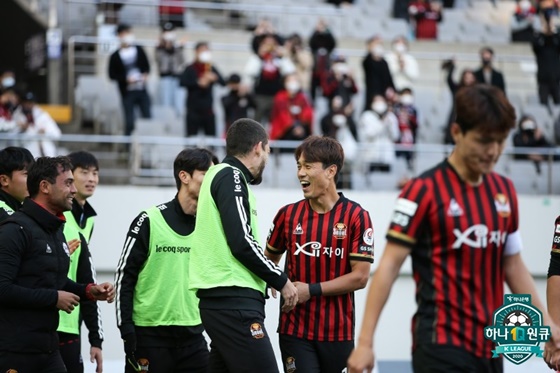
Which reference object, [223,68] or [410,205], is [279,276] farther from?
[223,68]

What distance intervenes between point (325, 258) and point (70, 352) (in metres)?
2.04

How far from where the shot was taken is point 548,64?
1883cm

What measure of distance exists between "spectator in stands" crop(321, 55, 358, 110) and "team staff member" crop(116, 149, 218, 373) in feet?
30.8

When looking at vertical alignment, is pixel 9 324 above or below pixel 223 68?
below

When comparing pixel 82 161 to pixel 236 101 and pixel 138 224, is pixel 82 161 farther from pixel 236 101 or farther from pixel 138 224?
pixel 236 101

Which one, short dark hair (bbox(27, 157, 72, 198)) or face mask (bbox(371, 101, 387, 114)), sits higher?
face mask (bbox(371, 101, 387, 114))

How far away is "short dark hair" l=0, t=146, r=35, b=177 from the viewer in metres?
7.50

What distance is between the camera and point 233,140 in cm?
688

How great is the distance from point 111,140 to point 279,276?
24.2 ft

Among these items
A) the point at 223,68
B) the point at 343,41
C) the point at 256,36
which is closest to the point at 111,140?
the point at 256,36

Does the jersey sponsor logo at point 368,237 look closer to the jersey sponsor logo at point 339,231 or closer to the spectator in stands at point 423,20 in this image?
the jersey sponsor logo at point 339,231

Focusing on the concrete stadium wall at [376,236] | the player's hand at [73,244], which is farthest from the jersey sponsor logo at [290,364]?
the concrete stadium wall at [376,236]

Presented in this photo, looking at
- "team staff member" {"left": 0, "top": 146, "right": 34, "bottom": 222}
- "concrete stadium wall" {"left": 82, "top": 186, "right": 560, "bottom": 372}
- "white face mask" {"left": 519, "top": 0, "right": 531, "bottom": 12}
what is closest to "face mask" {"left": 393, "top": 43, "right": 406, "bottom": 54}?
"white face mask" {"left": 519, "top": 0, "right": 531, "bottom": 12}

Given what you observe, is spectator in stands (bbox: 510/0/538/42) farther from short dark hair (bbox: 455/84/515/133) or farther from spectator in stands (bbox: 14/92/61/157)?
short dark hair (bbox: 455/84/515/133)
